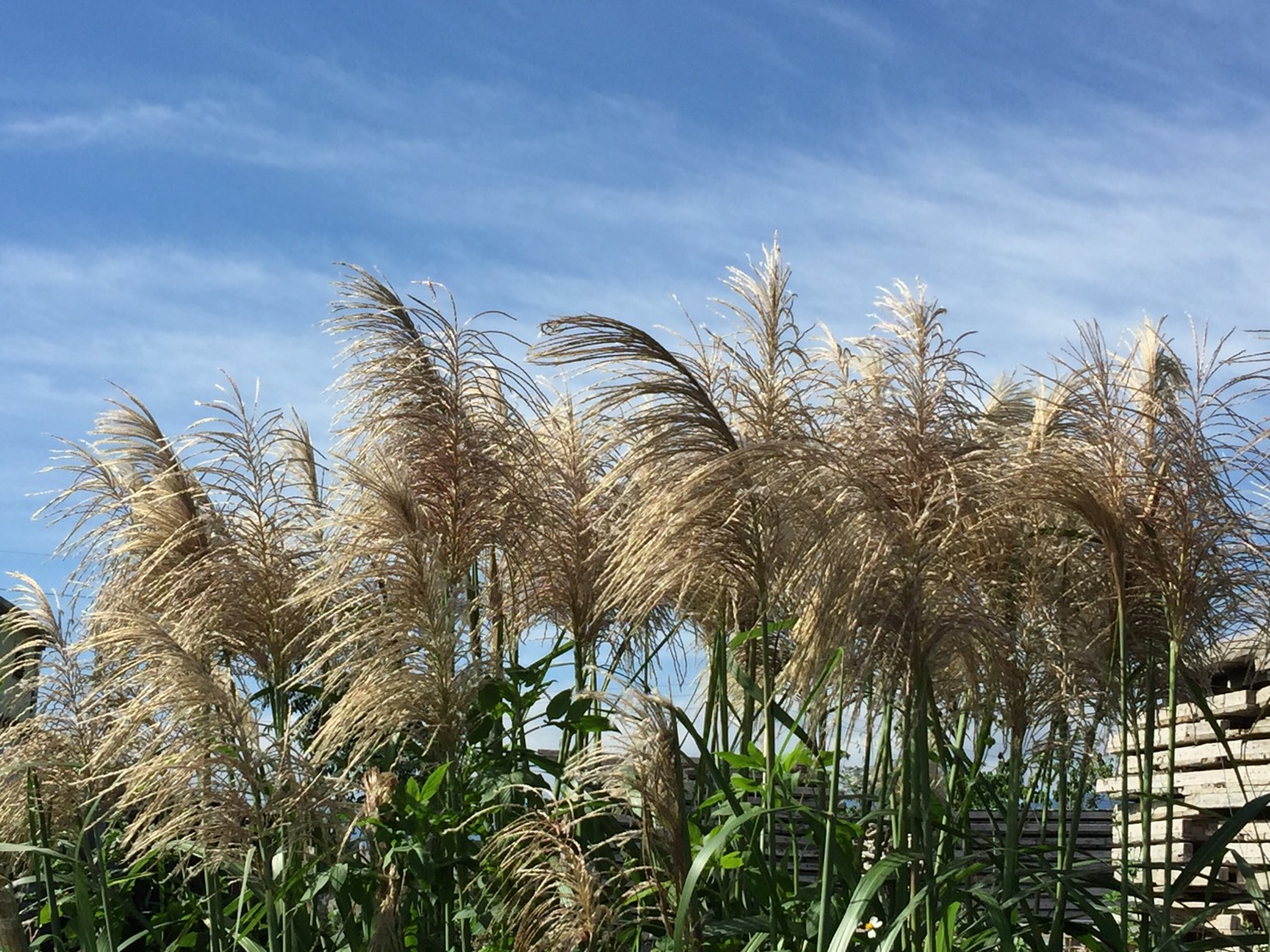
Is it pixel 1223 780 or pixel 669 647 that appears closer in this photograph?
pixel 669 647

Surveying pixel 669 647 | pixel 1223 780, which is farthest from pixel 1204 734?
pixel 669 647

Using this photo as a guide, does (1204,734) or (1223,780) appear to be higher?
(1204,734)

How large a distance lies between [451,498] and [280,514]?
916 millimetres

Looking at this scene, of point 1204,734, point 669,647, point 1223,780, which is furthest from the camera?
point 1204,734

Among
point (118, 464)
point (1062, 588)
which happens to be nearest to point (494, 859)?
point (1062, 588)

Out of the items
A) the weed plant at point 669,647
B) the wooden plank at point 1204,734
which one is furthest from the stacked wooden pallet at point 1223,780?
the weed plant at point 669,647

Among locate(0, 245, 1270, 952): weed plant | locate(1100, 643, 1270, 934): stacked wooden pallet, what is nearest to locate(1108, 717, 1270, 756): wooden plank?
locate(1100, 643, 1270, 934): stacked wooden pallet

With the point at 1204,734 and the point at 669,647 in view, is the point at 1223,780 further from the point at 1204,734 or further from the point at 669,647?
the point at 669,647

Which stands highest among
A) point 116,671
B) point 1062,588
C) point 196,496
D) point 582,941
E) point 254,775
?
point 196,496

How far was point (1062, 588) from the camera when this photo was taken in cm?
361

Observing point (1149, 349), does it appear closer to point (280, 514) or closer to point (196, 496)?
point (280, 514)

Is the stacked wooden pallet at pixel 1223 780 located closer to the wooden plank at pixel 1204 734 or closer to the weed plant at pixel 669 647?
the wooden plank at pixel 1204 734

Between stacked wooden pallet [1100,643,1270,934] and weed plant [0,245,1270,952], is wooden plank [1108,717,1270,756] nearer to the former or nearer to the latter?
stacked wooden pallet [1100,643,1270,934]

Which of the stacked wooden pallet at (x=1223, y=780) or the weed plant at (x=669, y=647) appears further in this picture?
the stacked wooden pallet at (x=1223, y=780)
